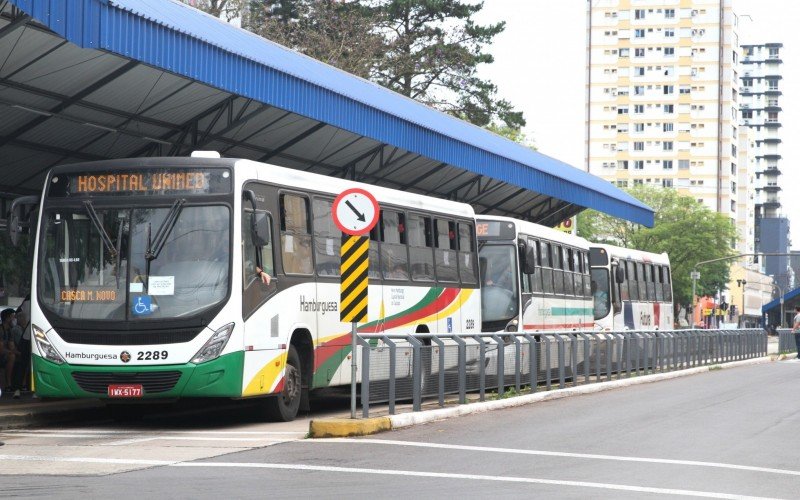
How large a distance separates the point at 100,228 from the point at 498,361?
286 inches

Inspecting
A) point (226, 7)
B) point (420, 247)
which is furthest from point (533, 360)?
point (226, 7)

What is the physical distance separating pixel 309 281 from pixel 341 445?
4113mm

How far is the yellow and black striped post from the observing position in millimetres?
16406

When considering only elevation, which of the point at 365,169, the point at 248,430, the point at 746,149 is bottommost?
the point at 248,430

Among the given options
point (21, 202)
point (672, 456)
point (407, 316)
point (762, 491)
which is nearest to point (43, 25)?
point (21, 202)

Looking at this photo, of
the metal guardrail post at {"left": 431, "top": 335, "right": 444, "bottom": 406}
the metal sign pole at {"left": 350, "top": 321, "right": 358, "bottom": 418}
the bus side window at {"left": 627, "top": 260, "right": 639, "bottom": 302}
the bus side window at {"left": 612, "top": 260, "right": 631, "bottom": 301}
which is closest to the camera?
the metal sign pole at {"left": 350, "top": 321, "right": 358, "bottom": 418}

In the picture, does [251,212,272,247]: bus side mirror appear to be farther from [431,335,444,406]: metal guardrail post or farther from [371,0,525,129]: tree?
[371,0,525,129]: tree

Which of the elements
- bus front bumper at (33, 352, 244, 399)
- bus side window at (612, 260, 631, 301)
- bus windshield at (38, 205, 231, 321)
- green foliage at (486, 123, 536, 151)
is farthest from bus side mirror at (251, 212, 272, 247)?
green foliage at (486, 123, 536, 151)

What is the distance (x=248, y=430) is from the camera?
1662 centimetres

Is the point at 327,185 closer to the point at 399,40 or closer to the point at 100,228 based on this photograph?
the point at 100,228

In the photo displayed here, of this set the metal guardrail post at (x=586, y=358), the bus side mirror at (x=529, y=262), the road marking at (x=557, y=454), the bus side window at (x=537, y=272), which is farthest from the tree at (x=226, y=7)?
the road marking at (x=557, y=454)

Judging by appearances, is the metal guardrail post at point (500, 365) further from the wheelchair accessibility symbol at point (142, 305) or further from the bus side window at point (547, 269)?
the bus side window at point (547, 269)

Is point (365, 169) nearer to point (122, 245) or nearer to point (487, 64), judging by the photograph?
point (122, 245)

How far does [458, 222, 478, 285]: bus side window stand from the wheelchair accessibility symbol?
8251 millimetres
